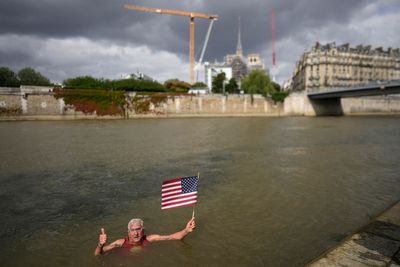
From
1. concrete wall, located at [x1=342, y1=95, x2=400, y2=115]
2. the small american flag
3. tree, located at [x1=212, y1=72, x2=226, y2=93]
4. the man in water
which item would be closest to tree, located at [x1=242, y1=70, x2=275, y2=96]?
tree, located at [x1=212, y1=72, x2=226, y2=93]

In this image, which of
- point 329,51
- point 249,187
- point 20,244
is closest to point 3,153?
point 20,244

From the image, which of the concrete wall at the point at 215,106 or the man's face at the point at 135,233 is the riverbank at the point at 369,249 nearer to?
the man's face at the point at 135,233

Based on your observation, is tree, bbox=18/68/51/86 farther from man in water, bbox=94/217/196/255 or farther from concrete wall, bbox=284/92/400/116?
man in water, bbox=94/217/196/255

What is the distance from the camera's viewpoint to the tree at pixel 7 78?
91.7 metres

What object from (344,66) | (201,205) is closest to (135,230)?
(201,205)

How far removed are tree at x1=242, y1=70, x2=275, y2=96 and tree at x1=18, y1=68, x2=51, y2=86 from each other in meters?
69.2

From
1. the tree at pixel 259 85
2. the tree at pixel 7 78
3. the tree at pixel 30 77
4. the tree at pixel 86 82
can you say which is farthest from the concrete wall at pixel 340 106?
the tree at pixel 7 78

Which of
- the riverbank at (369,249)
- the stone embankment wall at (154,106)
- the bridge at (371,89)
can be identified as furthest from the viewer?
the stone embankment wall at (154,106)

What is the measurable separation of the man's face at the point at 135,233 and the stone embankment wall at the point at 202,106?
208 ft

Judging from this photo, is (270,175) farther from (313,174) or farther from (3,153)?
(3,153)

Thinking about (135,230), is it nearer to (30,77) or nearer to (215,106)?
(215,106)

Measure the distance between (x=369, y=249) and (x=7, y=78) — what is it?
10932 cm

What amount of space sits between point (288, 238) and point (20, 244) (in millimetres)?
6915

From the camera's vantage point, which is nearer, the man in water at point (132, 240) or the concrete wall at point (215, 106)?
the man in water at point (132, 240)
